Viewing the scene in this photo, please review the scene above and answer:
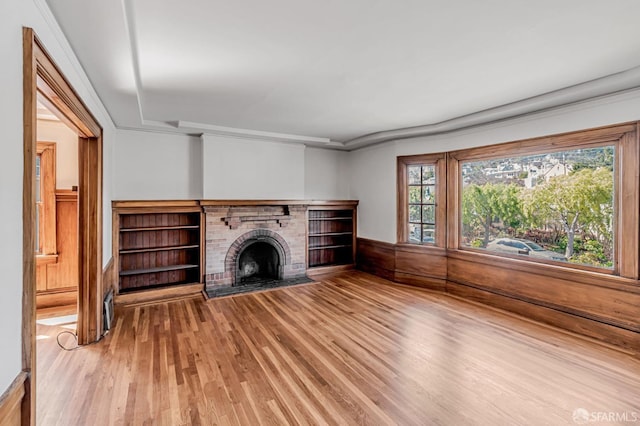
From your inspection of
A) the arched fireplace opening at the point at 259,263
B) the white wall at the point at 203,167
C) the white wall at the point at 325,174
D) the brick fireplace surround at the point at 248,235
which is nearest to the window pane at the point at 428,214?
the white wall at the point at 325,174

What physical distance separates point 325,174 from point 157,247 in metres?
3.43

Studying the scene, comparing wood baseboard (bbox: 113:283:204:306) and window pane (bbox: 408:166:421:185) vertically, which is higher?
window pane (bbox: 408:166:421:185)

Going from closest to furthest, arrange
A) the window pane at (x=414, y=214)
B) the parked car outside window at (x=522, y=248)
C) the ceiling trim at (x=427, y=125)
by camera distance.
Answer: the ceiling trim at (x=427, y=125) → the parked car outside window at (x=522, y=248) → the window pane at (x=414, y=214)

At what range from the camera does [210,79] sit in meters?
2.90

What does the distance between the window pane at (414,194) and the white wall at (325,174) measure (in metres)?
1.57

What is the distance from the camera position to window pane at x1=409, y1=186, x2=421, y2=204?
5180mm

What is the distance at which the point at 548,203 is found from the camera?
3711mm

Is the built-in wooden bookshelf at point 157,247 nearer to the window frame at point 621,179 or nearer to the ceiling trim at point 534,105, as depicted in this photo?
the ceiling trim at point 534,105

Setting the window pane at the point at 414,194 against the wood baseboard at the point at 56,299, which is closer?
the wood baseboard at the point at 56,299

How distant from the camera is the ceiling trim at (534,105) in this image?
9.21 ft

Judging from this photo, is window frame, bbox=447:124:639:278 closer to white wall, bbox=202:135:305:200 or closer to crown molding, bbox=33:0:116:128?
white wall, bbox=202:135:305:200

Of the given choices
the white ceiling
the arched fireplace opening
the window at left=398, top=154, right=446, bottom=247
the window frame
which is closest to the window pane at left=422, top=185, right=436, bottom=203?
the window at left=398, top=154, right=446, bottom=247

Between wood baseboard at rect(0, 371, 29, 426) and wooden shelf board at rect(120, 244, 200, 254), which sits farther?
wooden shelf board at rect(120, 244, 200, 254)

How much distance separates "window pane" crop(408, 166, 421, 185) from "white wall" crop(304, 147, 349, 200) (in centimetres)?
157
